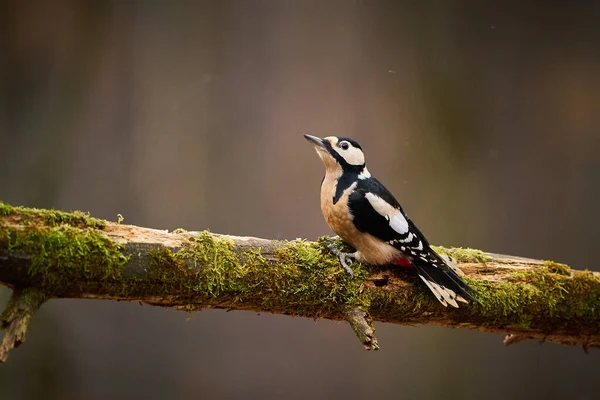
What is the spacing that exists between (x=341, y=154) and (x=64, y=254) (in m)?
1.17

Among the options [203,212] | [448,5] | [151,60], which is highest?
[448,5]

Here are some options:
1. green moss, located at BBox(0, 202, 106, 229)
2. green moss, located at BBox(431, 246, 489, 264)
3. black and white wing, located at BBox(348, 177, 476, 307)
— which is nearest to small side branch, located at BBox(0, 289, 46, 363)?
green moss, located at BBox(0, 202, 106, 229)

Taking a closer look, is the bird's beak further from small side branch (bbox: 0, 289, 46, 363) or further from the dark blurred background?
the dark blurred background

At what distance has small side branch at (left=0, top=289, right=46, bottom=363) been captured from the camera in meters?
1.59

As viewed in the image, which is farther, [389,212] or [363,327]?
[389,212]

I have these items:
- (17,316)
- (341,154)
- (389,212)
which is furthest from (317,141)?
(17,316)

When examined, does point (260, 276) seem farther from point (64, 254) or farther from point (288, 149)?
point (288, 149)

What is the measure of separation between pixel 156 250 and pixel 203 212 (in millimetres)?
2027

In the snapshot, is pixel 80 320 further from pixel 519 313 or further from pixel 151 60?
pixel 519 313

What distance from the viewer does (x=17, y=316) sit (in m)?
1.63

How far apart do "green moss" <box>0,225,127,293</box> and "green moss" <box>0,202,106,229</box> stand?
29 millimetres

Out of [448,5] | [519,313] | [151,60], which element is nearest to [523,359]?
[519,313]

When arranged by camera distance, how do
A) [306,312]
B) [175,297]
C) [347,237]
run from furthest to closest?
[347,237] < [306,312] < [175,297]

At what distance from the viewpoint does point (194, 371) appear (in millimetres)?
3787
